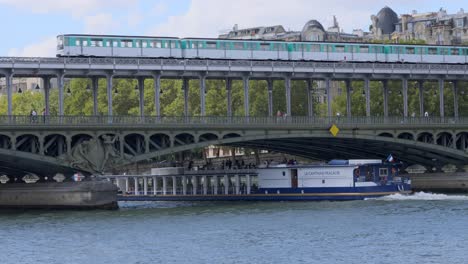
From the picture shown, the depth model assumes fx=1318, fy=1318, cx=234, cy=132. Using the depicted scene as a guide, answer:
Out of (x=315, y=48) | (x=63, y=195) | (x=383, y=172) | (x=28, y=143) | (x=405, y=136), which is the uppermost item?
(x=315, y=48)

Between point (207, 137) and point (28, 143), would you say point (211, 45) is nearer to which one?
point (207, 137)

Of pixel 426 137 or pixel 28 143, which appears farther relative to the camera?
pixel 426 137

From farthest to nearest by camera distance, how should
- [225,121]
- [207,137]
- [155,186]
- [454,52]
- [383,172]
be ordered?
1. [454,52]
2. [155,186]
3. [383,172]
4. [225,121]
5. [207,137]

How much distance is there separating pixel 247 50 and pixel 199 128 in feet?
36.1

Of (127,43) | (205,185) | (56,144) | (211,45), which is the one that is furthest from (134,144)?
(205,185)

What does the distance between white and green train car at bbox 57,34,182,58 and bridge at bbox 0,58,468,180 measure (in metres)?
1.57

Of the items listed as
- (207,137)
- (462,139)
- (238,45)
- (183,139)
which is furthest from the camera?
(462,139)

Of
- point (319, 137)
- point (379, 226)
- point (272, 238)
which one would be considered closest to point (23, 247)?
point (272, 238)

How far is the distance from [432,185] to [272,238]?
40.0m

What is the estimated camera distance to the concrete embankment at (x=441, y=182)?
3984 inches

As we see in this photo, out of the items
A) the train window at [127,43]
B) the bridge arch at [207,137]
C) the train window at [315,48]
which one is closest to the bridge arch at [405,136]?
the train window at [315,48]

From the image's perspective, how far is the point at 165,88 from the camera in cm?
13012

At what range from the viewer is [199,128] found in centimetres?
8500

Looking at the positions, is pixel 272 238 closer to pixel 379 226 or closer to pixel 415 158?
pixel 379 226
